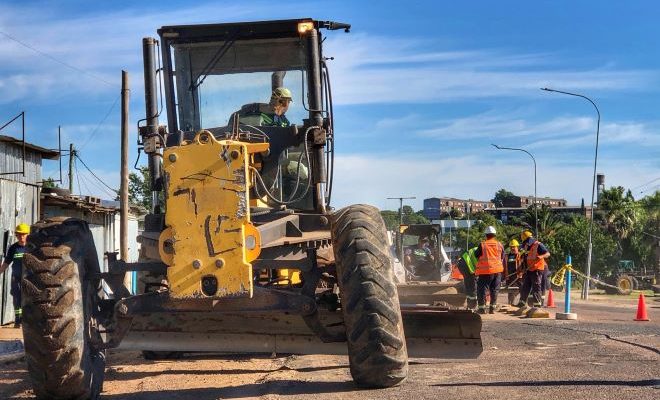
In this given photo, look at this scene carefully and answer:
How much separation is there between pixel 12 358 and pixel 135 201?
33.5 metres

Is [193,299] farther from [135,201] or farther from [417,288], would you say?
[135,201]

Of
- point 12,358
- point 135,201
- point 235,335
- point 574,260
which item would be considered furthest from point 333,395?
point 574,260

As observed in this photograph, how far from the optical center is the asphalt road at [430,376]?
273 inches

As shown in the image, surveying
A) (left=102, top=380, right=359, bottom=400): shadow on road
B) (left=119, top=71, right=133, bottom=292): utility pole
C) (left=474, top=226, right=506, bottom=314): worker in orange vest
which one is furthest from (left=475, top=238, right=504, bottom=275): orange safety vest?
(left=102, top=380, right=359, bottom=400): shadow on road

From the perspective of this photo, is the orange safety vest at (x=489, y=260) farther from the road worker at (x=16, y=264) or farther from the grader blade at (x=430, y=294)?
the road worker at (x=16, y=264)

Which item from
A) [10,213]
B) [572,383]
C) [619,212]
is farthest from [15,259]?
[619,212]

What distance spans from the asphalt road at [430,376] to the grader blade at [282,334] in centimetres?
32

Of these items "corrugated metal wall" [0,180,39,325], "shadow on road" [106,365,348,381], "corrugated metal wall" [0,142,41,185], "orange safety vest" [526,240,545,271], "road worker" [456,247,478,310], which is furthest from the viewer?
"corrugated metal wall" [0,142,41,185]

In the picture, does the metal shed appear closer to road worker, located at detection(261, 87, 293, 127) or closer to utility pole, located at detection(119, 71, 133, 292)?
utility pole, located at detection(119, 71, 133, 292)

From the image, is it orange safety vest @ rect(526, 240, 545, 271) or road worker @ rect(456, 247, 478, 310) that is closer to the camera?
orange safety vest @ rect(526, 240, 545, 271)

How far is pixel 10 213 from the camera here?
17.1m

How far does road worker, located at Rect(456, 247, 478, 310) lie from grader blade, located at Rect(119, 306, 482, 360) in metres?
9.99

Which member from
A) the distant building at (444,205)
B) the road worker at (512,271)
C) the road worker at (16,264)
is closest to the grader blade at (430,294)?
the road worker at (16,264)

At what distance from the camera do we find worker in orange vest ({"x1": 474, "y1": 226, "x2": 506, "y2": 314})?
16703 mm
